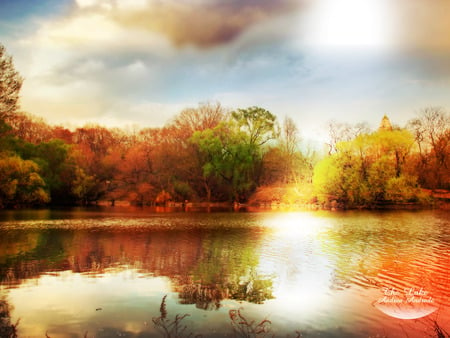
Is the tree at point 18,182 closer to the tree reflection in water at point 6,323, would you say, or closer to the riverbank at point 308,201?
the riverbank at point 308,201

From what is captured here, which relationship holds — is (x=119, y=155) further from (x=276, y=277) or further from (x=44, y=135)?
(x=276, y=277)

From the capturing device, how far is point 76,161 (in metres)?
72.8

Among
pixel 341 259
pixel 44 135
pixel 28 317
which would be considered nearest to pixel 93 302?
pixel 28 317

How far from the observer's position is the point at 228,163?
70.2 metres

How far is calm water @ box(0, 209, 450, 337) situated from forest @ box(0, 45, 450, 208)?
37505 millimetres

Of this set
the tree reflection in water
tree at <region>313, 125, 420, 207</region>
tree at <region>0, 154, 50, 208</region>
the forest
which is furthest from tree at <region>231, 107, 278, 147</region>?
the tree reflection in water

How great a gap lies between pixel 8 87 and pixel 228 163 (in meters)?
39.8

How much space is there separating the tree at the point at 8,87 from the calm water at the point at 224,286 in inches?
818

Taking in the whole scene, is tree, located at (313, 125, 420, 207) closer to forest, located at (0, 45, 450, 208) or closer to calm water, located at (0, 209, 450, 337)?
forest, located at (0, 45, 450, 208)

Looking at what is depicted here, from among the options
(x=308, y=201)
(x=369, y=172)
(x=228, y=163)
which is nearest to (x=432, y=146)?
(x=369, y=172)

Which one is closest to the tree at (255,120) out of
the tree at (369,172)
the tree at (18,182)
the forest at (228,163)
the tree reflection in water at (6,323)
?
the forest at (228,163)

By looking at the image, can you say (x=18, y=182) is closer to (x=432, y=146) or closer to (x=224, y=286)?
(x=224, y=286)

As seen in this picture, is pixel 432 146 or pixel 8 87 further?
pixel 432 146

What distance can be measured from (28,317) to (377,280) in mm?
10387
